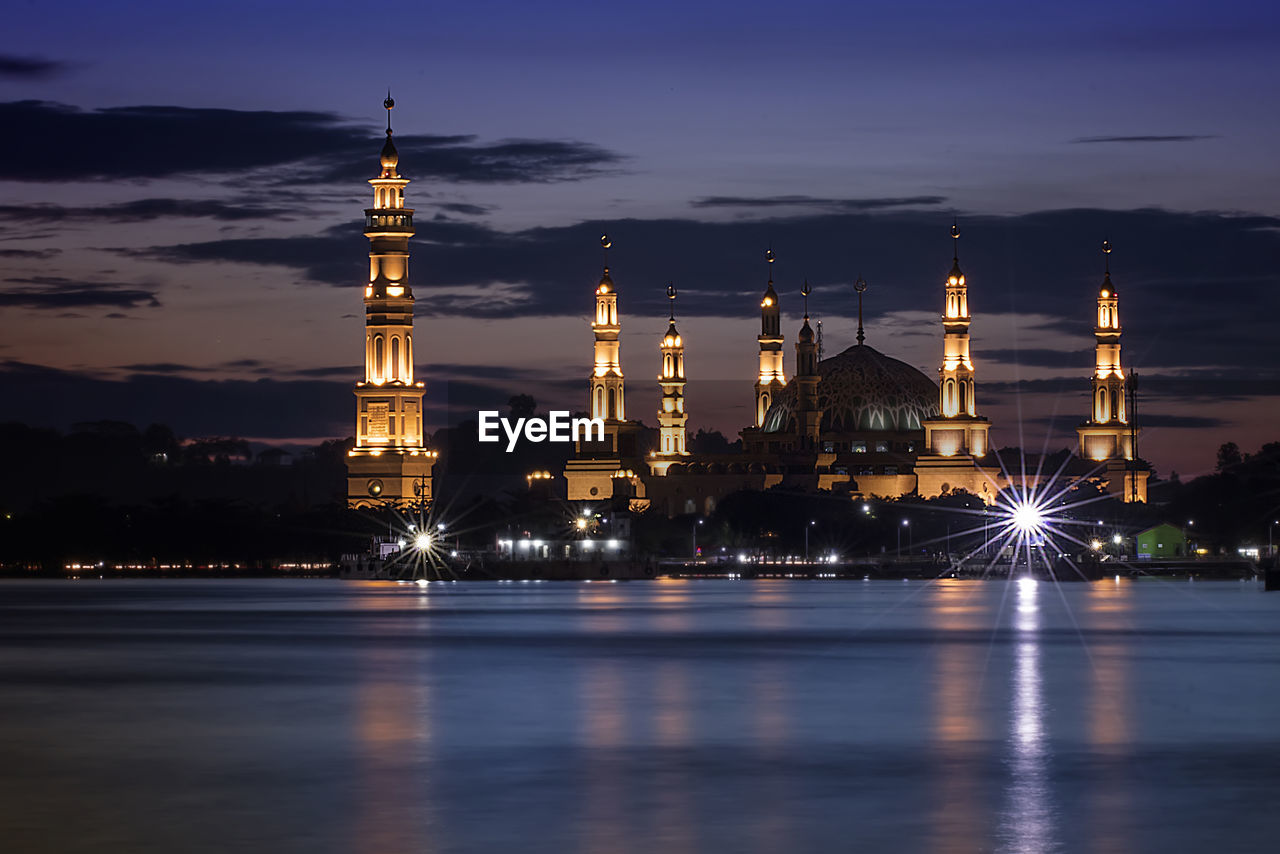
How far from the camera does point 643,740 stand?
27500 mm

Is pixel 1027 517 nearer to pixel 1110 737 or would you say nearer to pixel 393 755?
pixel 1110 737

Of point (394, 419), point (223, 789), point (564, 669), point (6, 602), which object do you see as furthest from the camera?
point (394, 419)

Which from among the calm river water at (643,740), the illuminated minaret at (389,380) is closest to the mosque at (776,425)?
the illuminated minaret at (389,380)

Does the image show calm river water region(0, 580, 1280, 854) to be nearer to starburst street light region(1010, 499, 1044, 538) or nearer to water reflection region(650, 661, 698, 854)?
water reflection region(650, 661, 698, 854)

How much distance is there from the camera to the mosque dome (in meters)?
172

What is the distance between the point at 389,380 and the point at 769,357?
109ft

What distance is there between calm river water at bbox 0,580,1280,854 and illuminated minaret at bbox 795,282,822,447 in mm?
110928

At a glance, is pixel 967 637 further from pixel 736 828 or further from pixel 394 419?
pixel 394 419

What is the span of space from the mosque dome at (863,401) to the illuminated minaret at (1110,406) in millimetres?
12239

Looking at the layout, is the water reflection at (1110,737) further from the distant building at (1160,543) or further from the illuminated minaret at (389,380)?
the illuminated minaret at (389,380)

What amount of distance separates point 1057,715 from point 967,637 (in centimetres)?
2230

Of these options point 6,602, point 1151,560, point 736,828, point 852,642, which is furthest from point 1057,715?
→ point 1151,560

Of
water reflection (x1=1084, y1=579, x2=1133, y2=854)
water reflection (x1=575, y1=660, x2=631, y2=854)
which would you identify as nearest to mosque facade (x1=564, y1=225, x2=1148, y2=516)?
water reflection (x1=1084, y1=579, x2=1133, y2=854)

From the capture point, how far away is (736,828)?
20.0m
